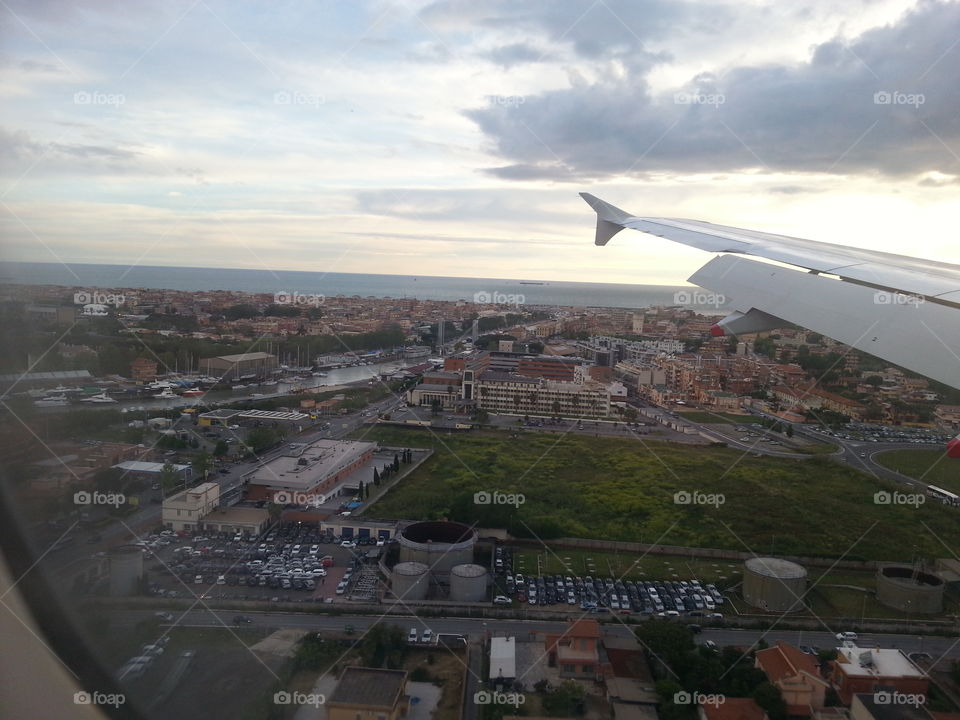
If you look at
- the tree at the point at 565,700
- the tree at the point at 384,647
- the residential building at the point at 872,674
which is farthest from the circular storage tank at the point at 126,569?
the residential building at the point at 872,674

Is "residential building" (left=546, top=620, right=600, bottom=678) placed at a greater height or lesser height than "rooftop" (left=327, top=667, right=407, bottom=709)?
lesser

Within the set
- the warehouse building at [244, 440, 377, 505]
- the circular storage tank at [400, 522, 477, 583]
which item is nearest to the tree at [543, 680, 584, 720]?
the circular storage tank at [400, 522, 477, 583]

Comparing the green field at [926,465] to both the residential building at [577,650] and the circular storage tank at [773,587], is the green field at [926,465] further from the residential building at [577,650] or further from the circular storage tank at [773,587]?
the residential building at [577,650]

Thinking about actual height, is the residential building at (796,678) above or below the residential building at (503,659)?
above

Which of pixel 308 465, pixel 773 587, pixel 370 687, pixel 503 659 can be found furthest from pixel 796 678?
pixel 308 465

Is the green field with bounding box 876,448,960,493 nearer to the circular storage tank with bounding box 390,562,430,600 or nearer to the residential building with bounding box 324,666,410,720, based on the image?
the circular storage tank with bounding box 390,562,430,600

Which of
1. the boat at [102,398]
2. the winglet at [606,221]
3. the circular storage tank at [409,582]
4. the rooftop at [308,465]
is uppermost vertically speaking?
the winglet at [606,221]
